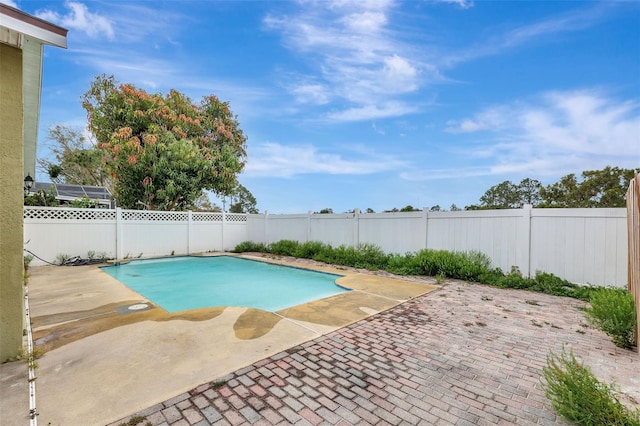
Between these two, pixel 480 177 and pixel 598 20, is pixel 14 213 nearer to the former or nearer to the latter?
pixel 598 20

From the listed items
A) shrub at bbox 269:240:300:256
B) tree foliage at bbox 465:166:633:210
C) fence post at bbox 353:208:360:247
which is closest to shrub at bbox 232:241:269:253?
shrub at bbox 269:240:300:256

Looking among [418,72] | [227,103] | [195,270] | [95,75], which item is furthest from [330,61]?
[95,75]

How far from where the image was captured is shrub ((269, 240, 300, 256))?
1073cm

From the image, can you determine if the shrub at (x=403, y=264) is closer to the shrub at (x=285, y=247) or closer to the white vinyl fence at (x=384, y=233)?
the white vinyl fence at (x=384, y=233)

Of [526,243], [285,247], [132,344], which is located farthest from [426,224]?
[132,344]

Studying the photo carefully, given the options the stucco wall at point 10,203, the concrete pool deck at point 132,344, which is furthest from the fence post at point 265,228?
the stucco wall at point 10,203

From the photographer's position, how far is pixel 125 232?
401 inches

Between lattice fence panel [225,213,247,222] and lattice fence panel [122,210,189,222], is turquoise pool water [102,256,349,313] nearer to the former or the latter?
lattice fence panel [122,210,189,222]

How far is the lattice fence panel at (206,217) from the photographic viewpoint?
12.0m

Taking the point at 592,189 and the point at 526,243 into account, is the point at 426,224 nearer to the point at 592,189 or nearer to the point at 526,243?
the point at 526,243

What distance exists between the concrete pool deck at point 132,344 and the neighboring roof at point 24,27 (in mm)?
2913

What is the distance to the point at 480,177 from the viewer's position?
1217cm

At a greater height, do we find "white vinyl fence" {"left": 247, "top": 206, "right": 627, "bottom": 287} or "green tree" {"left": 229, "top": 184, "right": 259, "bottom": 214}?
"green tree" {"left": 229, "top": 184, "right": 259, "bottom": 214}

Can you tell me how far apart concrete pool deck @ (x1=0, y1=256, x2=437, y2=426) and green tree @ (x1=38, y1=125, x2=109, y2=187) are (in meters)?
16.9
